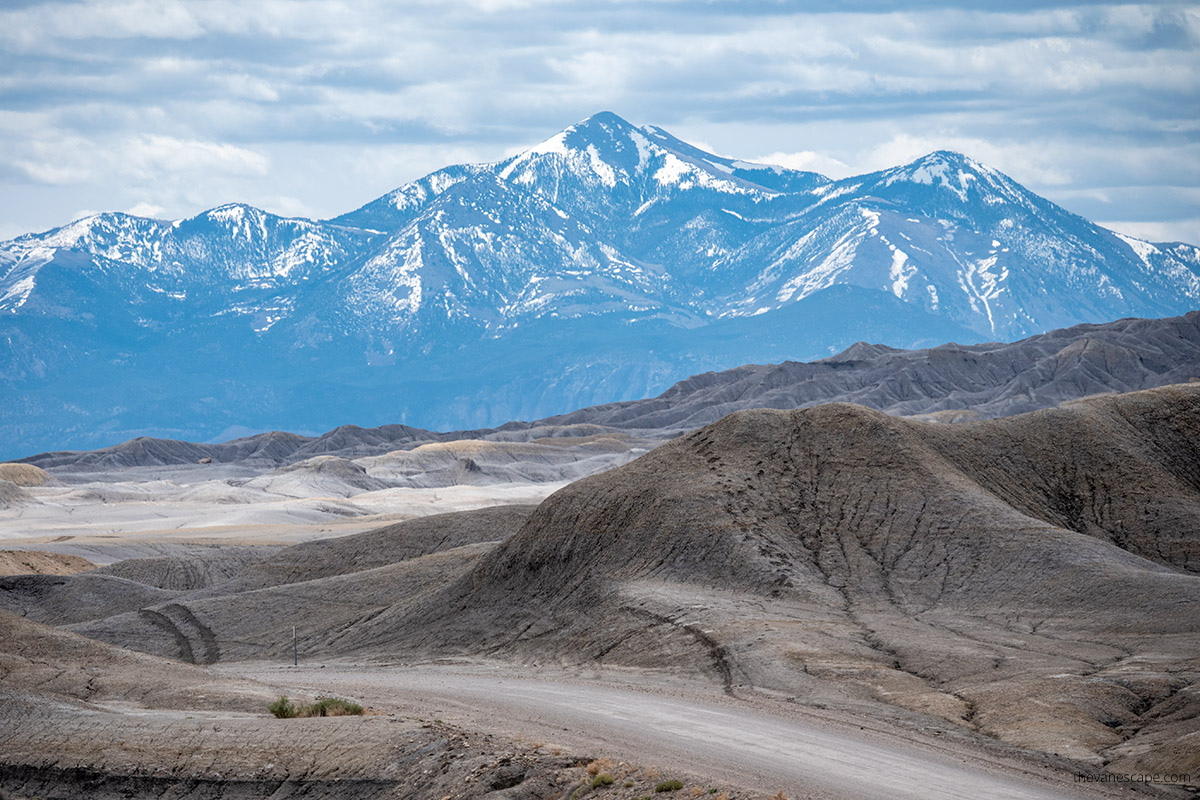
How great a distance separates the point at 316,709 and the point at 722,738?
9.67m

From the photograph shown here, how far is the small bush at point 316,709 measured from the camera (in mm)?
31562

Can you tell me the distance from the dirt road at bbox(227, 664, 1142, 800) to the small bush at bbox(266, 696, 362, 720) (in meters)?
2.39

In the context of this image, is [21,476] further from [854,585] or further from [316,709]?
[316,709]

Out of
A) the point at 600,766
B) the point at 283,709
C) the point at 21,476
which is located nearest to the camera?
the point at 600,766

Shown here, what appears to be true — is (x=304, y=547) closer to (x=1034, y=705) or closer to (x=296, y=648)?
(x=296, y=648)

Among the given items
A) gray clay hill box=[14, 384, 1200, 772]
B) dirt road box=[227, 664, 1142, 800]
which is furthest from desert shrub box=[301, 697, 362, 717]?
gray clay hill box=[14, 384, 1200, 772]

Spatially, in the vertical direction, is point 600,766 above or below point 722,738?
above

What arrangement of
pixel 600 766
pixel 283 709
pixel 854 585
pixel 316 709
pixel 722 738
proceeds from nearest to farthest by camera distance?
pixel 600 766, pixel 722 738, pixel 283 709, pixel 316 709, pixel 854 585

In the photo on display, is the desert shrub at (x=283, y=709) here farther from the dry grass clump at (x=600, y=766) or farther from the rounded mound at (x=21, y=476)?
the rounded mound at (x=21, y=476)

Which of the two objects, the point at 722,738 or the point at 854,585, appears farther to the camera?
the point at 854,585

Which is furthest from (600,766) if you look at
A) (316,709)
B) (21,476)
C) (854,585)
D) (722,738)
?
(21,476)

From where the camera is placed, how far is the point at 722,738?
30656mm

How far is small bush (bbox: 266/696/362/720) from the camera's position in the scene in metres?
31.6

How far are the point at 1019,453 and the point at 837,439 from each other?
9.52m
